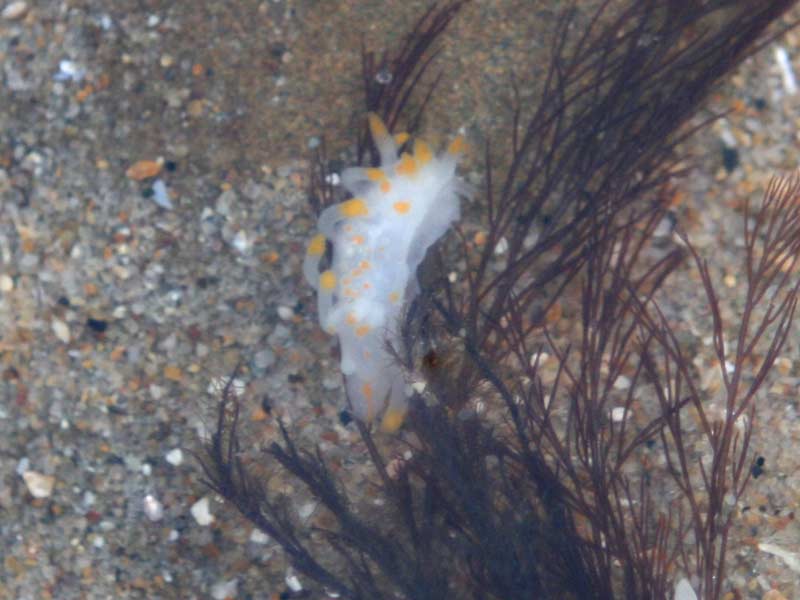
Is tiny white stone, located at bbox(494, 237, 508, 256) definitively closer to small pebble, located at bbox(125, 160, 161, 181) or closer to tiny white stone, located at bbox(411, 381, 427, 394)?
tiny white stone, located at bbox(411, 381, 427, 394)

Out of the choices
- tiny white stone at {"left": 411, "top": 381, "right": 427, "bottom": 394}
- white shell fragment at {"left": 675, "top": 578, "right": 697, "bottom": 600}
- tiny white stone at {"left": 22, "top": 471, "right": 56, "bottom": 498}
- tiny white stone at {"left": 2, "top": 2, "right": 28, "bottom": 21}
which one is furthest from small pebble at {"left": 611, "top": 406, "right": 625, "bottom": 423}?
tiny white stone at {"left": 2, "top": 2, "right": 28, "bottom": 21}

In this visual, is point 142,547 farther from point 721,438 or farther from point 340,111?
point 721,438

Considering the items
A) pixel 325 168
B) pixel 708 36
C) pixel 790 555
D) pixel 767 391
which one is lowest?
pixel 790 555

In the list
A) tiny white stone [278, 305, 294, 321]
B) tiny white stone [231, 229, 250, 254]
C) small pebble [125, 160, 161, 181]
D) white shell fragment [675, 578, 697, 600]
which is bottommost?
white shell fragment [675, 578, 697, 600]

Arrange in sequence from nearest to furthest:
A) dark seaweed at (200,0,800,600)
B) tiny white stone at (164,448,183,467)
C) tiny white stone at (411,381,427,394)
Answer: dark seaweed at (200,0,800,600), tiny white stone at (411,381,427,394), tiny white stone at (164,448,183,467)

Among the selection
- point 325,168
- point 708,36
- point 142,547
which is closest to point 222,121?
point 325,168

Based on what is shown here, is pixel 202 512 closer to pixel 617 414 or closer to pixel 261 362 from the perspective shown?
pixel 261 362
